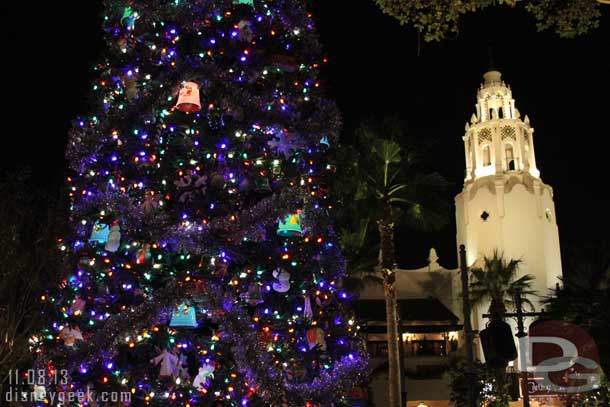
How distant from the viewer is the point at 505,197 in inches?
1663

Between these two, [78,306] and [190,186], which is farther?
[190,186]

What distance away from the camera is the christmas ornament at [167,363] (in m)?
7.08

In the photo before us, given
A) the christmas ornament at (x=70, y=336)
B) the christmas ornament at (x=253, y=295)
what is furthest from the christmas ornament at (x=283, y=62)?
the christmas ornament at (x=70, y=336)

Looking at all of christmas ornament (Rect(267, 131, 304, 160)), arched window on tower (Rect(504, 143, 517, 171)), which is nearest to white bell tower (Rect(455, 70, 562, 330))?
arched window on tower (Rect(504, 143, 517, 171))

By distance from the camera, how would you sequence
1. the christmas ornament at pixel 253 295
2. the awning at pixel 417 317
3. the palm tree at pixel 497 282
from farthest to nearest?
the awning at pixel 417 317
the palm tree at pixel 497 282
the christmas ornament at pixel 253 295

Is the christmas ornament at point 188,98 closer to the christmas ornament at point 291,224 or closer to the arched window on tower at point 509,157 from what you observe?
the christmas ornament at point 291,224

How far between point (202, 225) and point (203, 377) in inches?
67.5

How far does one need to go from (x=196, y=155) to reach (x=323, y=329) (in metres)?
2.55

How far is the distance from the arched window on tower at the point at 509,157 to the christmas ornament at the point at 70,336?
132 ft

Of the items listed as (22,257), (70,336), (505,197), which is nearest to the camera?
(70,336)

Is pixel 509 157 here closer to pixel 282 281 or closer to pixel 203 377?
pixel 282 281

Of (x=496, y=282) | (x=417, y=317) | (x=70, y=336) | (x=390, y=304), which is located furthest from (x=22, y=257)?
(x=496, y=282)

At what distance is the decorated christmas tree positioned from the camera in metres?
7.11

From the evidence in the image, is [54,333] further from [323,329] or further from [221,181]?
[323,329]
